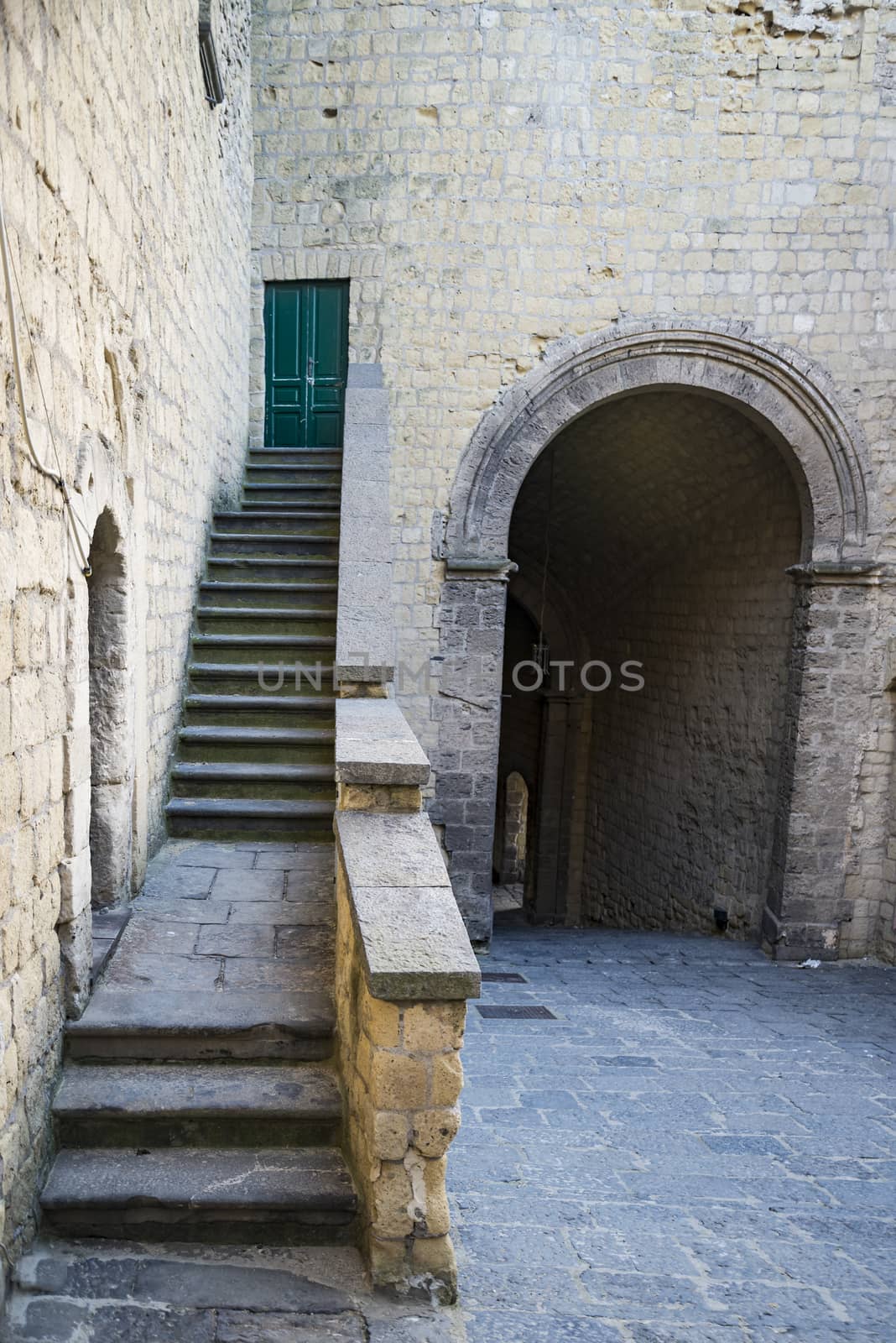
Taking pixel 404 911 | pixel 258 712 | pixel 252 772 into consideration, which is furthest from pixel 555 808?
pixel 404 911

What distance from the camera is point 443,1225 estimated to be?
2.46m

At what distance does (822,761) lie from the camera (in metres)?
7.36

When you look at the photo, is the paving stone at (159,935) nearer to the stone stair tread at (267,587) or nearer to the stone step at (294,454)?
the stone stair tread at (267,587)

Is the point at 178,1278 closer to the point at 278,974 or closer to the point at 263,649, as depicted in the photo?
the point at 278,974

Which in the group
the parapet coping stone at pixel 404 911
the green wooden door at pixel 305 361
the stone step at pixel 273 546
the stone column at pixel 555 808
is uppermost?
the green wooden door at pixel 305 361

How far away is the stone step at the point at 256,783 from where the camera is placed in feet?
16.3

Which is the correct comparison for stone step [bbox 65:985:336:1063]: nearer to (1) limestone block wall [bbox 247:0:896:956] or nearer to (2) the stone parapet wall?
(2) the stone parapet wall

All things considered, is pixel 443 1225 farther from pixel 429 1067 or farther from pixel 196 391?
pixel 196 391

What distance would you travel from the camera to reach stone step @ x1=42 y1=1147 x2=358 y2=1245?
2.56m

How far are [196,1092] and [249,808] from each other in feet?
6.71

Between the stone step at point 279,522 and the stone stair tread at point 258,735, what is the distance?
5.84ft

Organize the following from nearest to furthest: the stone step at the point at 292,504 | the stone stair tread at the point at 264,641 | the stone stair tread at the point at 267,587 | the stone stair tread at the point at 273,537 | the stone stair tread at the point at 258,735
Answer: the stone stair tread at the point at 258,735, the stone stair tread at the point at 264,641, the stone stair tread at the point at 267,587, the stone stair tread at the point at 273,537, the stone step at the point at 292,504

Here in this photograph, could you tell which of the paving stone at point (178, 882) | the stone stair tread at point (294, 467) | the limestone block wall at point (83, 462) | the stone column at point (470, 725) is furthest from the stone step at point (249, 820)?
the stone stair tread at point (294, 467)

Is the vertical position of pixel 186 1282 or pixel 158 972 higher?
pixel 158 972
